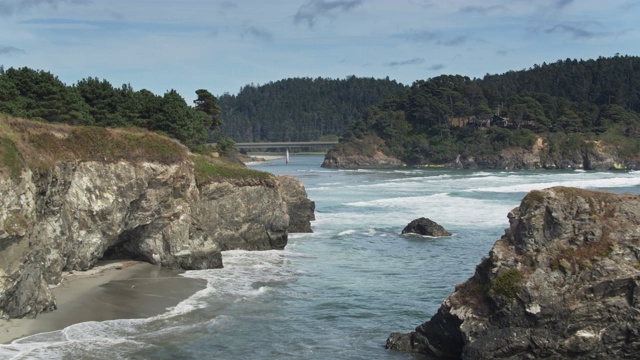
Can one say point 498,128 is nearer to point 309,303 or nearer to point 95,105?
point 95,105

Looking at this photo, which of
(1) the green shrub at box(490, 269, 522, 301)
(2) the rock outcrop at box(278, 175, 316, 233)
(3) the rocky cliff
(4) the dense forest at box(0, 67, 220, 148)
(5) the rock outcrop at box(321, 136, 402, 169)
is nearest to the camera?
(1) the green shrub at box(490, 269, 522, 301)

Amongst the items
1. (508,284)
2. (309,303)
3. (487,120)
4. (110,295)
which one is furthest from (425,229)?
(487,120)

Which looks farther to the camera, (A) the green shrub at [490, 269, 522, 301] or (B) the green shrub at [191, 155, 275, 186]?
(B) the green shrub at [191, 155, 275, 186]

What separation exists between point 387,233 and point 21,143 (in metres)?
27.3

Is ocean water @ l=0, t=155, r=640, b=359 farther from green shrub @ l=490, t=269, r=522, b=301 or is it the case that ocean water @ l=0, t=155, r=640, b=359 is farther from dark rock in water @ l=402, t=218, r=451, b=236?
green shrub @ l=490, t=269, r=522, b=301

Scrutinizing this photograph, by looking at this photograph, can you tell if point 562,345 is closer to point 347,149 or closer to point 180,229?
point 180,229

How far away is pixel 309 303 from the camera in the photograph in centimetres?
2725

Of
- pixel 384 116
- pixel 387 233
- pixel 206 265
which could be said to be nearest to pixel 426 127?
pixel 384 116

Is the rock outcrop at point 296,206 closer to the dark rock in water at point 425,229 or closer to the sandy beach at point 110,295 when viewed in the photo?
the dark rock in water at point 425,229

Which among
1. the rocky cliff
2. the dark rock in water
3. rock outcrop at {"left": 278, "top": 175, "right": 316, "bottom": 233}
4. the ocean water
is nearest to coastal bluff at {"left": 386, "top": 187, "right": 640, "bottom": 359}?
the ocean water

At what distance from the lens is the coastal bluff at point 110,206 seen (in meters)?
22.0

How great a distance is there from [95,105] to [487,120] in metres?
133

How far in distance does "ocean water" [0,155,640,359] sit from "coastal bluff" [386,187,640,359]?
2440 mm

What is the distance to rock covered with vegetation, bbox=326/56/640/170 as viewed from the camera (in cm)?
14362
